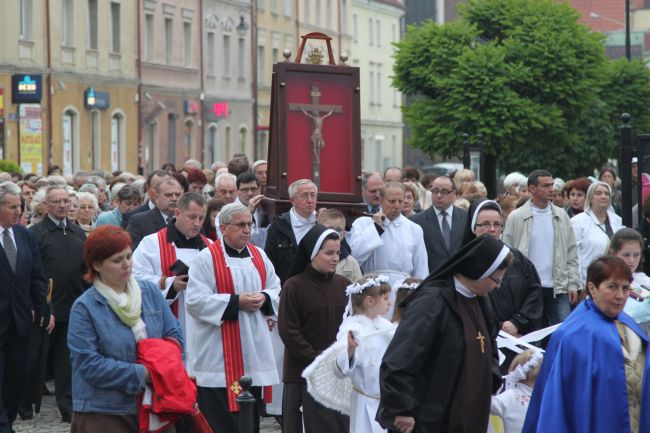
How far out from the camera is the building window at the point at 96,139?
4666 cm

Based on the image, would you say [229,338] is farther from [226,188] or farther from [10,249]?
[226,188]

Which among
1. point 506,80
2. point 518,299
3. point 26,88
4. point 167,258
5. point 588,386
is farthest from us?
point 26,88

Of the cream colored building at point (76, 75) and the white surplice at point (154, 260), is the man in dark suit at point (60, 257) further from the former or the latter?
the cream colored building at point (76, 75)

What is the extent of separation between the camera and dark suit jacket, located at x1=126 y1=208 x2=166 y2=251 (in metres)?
13.2

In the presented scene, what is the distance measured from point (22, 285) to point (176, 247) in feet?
5.99

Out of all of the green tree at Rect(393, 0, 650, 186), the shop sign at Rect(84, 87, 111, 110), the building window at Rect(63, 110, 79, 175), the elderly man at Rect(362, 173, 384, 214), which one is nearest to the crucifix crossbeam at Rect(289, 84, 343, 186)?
the elderly man at Rect(362, 173, 384, 214)

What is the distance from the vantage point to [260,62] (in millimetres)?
66000

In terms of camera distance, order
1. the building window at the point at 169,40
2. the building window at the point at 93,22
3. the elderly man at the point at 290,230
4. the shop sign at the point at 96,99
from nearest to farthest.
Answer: the elderly man at the point at 290,230
the shop sign at the point at 96,99
the building window at the point at 93,22
the building window at the point at 169,40

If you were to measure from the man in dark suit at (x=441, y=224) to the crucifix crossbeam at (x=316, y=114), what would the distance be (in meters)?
1.44

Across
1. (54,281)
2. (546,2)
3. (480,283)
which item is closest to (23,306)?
(54,281)

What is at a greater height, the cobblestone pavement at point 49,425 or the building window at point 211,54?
the building window at point 211,54

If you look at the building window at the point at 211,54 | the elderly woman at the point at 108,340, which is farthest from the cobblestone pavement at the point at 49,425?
the building window at the point at 211,54

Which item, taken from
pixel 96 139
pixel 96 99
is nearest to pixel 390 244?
pixel 96 99

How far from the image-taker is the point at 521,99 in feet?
113
